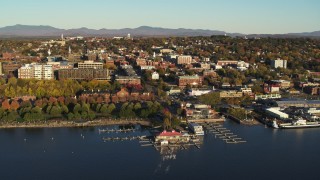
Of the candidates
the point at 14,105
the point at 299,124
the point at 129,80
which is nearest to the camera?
the point at 299,124

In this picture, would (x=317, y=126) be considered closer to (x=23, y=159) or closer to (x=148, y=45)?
(x=23, y=159)

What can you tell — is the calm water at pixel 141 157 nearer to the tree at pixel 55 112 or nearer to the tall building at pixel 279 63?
the tree at pixel 55 112

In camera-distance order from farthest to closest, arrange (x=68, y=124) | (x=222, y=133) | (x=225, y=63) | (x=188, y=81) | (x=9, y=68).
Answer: (x=225, y=63) < (x=9, y=68) < (x=188, y=81) < (x=68, y=124) < (x=222, y=133)

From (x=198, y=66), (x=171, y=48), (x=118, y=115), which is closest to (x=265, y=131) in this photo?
(x=118, y=115)

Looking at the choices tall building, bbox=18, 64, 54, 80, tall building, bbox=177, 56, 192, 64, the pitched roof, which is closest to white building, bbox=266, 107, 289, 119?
the pitched roof

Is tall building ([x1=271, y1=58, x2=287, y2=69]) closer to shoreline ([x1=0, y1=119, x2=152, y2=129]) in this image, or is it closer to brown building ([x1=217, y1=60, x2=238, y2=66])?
brown building ([x1=217, y1=60, x2=238, y2=66])

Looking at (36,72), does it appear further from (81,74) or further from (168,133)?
(168,133)

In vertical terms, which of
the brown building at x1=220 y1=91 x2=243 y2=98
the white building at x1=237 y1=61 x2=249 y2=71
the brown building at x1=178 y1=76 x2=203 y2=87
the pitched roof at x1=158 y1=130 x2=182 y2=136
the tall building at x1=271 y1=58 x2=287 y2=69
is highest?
the tall building at x1=271 y1=58 x2=287 y2=69

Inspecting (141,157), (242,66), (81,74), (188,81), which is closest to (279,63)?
(242,66)
